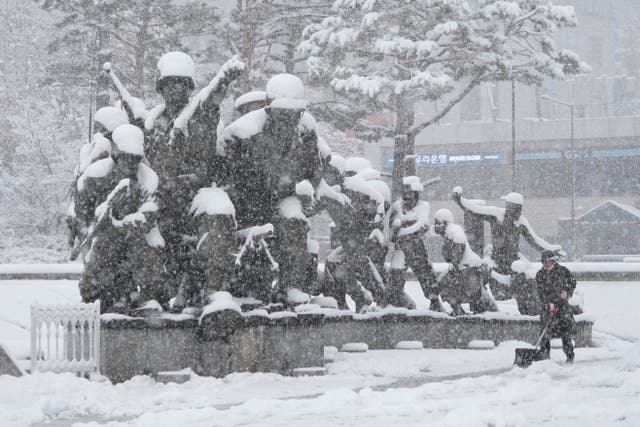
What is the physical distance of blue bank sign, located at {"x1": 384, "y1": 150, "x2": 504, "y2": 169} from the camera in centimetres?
7525

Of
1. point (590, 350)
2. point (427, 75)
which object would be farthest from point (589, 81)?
point (590, 350)

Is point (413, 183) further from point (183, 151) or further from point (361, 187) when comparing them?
point (183, 151)

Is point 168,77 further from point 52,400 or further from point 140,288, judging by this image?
point 52,400

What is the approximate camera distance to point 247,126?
48.8ft

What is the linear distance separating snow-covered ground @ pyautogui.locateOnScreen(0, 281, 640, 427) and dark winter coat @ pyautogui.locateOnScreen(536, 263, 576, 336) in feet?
1.83

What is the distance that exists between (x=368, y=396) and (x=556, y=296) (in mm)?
5358

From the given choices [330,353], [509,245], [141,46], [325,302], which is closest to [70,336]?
[330,353]

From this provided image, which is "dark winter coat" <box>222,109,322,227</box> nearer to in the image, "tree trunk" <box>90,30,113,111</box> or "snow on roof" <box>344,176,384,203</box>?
"snow on roof" <box>344,176,384,203</box>

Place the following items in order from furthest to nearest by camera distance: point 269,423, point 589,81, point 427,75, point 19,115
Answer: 1. point 589,81
2. point 19,115
3. point 427,75
4. point 269,423

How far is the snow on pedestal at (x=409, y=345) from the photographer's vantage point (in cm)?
1797

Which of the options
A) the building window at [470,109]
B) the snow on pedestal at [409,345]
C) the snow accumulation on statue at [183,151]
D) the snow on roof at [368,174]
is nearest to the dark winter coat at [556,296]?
the snow on pedestal at [409,345]

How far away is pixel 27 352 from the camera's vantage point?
46.0ft

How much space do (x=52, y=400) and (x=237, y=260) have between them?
11.6 feet

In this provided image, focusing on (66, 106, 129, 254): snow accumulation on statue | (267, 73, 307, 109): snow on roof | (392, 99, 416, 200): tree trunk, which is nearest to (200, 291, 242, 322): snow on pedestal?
(66, 106, 129, 254): snow accumulation on statue
